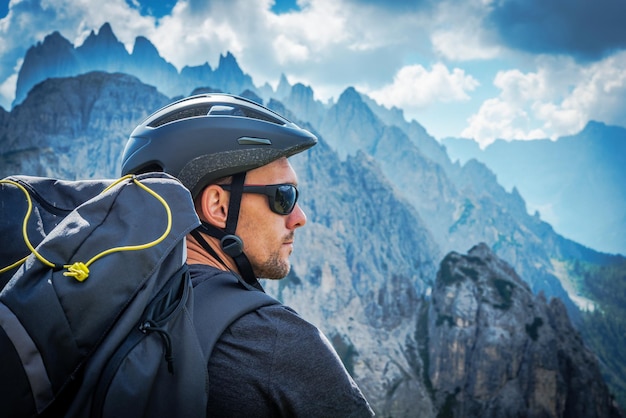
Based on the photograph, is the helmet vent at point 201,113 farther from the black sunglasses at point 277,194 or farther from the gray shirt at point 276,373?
the gray shirt at point 276,373

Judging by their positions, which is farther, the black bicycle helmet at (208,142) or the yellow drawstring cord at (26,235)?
the black bicycle helmet at (208,142)

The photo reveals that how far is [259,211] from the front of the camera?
10.7 feet

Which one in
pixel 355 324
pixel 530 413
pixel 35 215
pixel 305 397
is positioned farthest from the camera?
pixel 355 324

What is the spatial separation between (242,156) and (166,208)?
1.23 metres

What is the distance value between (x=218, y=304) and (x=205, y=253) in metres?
1.03

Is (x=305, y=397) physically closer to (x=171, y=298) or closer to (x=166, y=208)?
(x=171, y=298)

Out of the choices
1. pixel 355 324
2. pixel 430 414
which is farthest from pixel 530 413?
pixel 355 324

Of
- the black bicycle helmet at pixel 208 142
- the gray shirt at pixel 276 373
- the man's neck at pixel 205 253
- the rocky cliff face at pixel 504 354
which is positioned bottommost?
the rocky cliff face at pixel 504 354

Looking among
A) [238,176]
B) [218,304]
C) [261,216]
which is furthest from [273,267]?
[218,304]

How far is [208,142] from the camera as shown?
3.44 metres

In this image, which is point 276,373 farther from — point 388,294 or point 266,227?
point 388,294

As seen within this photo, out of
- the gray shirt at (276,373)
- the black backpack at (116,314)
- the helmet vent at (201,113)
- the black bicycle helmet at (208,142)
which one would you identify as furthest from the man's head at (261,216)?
the gray shirt at (276,373)

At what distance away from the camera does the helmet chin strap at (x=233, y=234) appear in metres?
3.13

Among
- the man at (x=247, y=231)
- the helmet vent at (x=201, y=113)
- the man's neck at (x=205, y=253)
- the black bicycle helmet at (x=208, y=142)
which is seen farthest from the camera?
the helmet vent at (x=201, y=113)
